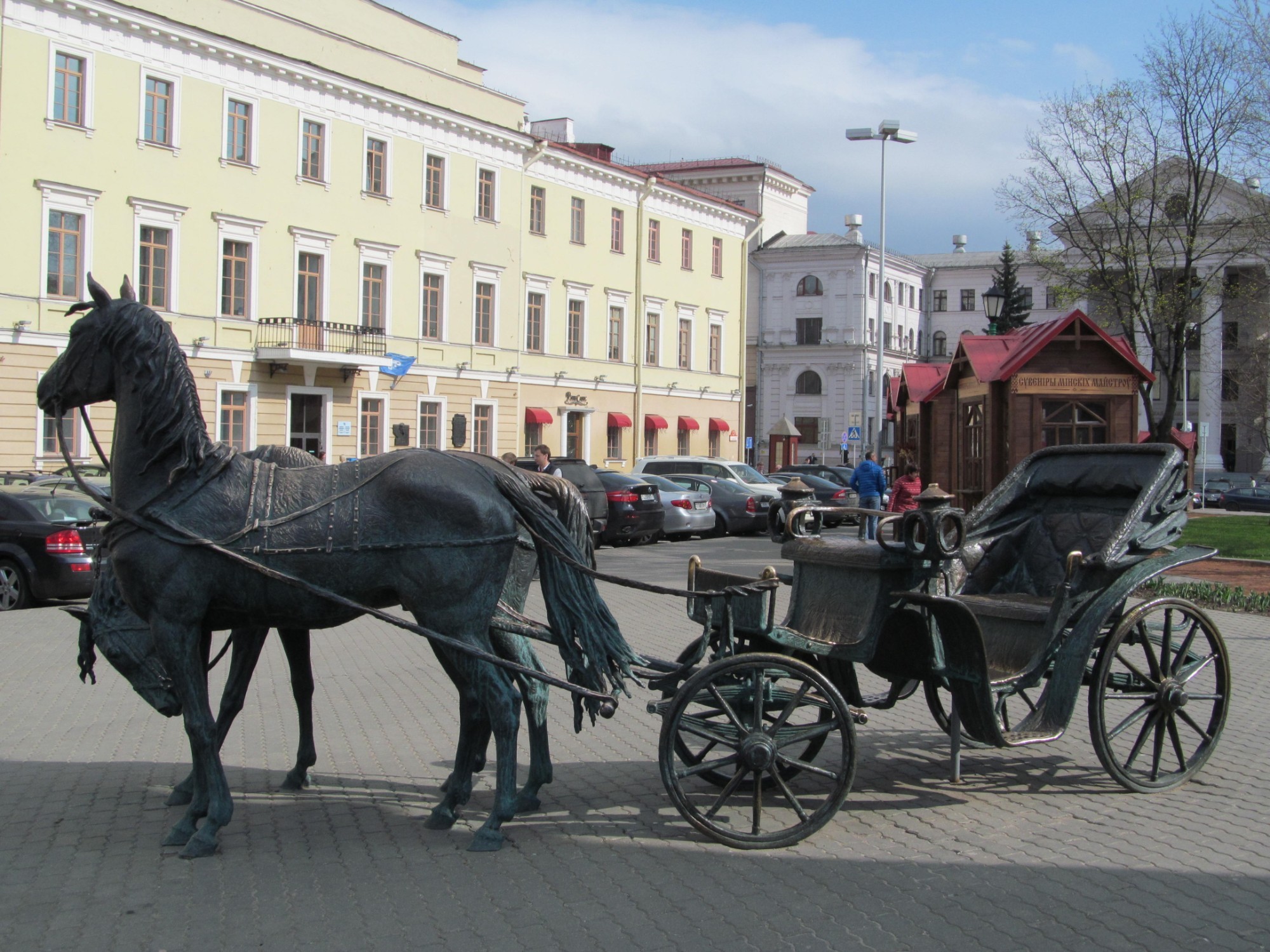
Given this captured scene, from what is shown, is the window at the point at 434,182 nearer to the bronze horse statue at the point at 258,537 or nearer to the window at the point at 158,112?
the window at the point at 158,112

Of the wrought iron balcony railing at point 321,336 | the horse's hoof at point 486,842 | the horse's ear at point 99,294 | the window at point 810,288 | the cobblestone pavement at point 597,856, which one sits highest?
the window at point 810,288

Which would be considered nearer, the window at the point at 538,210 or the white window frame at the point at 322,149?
the white window frame at the point at 322,149

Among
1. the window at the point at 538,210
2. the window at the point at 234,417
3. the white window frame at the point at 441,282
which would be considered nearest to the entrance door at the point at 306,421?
the window at the point at 234,417

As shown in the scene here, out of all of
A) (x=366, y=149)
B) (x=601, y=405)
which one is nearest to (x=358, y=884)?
(x=366, y=149)

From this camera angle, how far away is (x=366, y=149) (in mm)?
38531

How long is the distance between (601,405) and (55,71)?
24.0m

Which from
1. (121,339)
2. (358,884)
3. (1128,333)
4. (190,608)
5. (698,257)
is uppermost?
(698,257)

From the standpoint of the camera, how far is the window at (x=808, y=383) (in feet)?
269

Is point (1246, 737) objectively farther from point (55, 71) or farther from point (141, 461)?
point (55, 71)

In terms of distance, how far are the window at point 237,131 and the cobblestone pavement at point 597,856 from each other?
29500 mm

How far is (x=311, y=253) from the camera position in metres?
37.1

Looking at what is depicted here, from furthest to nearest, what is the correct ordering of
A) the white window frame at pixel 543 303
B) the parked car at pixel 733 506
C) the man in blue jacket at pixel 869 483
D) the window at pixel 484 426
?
the white window frame at pixel 543 303 → the window at pixel 484 426 → the parked car at pixel 733 506 → the man in blue jacket at pixel 869 483

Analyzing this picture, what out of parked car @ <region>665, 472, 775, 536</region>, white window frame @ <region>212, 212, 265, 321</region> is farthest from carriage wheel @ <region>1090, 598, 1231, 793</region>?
white window frame @ <region>212, 212, 265, 321</region>

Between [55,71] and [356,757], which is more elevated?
[55,71]
